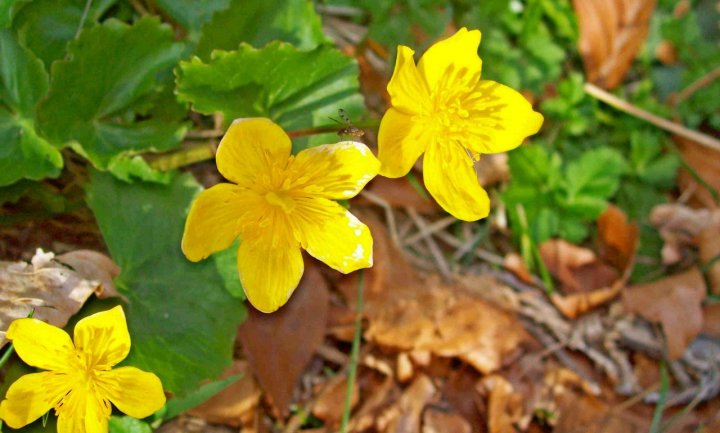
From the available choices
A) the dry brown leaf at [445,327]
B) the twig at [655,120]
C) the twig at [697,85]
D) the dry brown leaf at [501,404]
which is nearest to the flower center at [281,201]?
the dry brown leaf at [445,327]

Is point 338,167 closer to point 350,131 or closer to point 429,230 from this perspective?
point 350,131

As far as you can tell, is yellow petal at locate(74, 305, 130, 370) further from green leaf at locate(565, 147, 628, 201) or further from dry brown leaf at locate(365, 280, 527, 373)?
green leaf at locate(565, 147, 628, 201)

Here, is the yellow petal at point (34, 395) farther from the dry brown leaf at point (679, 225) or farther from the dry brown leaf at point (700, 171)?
the dry brown leaf at point (700, 171)

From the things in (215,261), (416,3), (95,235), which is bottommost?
(95,235)

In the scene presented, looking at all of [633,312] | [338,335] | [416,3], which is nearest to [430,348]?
[338,335]

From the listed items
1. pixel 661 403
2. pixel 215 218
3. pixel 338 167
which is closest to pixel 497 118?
pixel 338 167

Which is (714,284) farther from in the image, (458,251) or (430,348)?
(430,348)

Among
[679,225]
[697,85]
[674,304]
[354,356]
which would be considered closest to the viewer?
[354,356]
